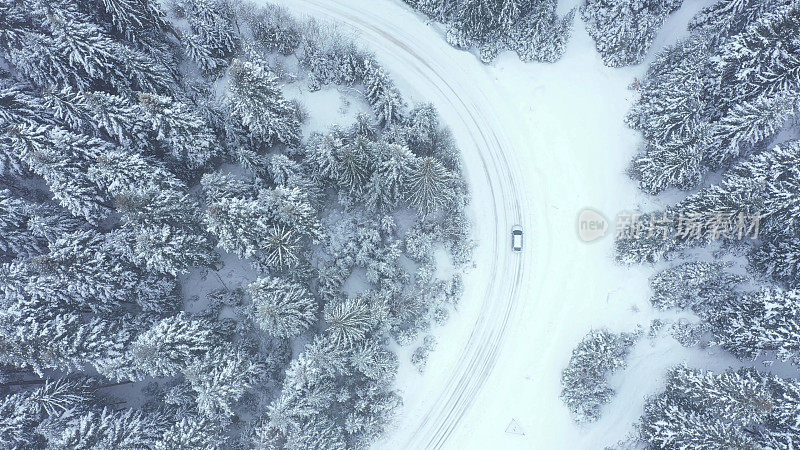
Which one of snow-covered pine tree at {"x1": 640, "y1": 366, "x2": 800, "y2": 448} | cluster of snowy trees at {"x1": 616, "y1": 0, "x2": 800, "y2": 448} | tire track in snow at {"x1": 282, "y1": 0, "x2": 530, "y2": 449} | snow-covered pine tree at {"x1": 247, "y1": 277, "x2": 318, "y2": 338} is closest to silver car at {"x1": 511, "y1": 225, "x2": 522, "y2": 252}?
tire track in snow at {"x1": 282, "y1": 0, "x2": 530, "y2": 449}

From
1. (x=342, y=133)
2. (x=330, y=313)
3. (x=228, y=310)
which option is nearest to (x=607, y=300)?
(x=330, y=313)

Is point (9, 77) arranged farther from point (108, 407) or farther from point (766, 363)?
point (766, 363)

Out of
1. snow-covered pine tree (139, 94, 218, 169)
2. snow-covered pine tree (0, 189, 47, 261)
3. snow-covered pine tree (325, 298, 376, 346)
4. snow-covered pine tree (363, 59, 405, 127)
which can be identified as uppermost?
snow-covered pine tree (363, 59, 405, 127)

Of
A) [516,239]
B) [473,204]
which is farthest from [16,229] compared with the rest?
[516,239]

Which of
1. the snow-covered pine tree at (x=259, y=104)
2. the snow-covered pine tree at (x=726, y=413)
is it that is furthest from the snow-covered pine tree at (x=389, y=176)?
the snow-covered pine tree at (x=726, y=413)

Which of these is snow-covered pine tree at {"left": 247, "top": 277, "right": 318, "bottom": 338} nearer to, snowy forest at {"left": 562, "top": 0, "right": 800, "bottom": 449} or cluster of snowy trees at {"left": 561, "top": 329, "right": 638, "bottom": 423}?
cluster of snowy trees at {"left": 561, "top": 329, "right": 638, "bottom": 423}

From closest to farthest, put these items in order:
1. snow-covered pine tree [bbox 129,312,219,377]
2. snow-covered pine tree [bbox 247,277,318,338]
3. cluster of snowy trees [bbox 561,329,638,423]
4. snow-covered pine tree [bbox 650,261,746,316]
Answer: snow-covered pine tree [bbox 247,277,318,338], snow-covered pine tree [bbox 129,312,219,377], cluster of snowy trees [bbox 561,329,638,423], snow-covered pine tree [bbox 650,261,746,316]
